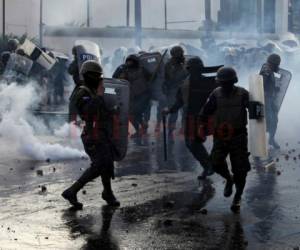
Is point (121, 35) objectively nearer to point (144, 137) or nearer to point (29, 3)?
point (29, 3)

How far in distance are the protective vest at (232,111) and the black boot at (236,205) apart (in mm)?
734

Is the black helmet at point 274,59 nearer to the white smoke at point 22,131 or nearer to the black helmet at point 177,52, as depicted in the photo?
the black helmet at point 177,52

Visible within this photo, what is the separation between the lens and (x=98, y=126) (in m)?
7.02

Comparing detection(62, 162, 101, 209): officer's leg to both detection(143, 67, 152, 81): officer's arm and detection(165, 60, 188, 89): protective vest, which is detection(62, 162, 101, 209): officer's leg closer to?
detection(165, 60, 188, 89): protective vest

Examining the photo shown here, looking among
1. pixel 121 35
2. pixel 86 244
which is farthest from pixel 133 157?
pixel 121 35

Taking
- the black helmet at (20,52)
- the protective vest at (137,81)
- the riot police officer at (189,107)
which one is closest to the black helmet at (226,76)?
the riot police officer at (189,107)

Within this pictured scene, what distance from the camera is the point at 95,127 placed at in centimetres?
702

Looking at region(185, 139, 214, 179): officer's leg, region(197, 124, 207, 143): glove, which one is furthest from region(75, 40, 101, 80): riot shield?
region(197, 124, 207, 143): glove

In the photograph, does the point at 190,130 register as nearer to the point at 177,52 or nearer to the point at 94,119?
the point at 94,119

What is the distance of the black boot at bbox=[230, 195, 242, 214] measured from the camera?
698cm

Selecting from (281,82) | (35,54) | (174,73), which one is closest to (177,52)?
(174,73)

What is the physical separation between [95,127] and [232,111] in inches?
57.7

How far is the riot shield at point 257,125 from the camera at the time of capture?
770 cm

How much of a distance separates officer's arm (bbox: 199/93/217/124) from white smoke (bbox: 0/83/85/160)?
3.89m
